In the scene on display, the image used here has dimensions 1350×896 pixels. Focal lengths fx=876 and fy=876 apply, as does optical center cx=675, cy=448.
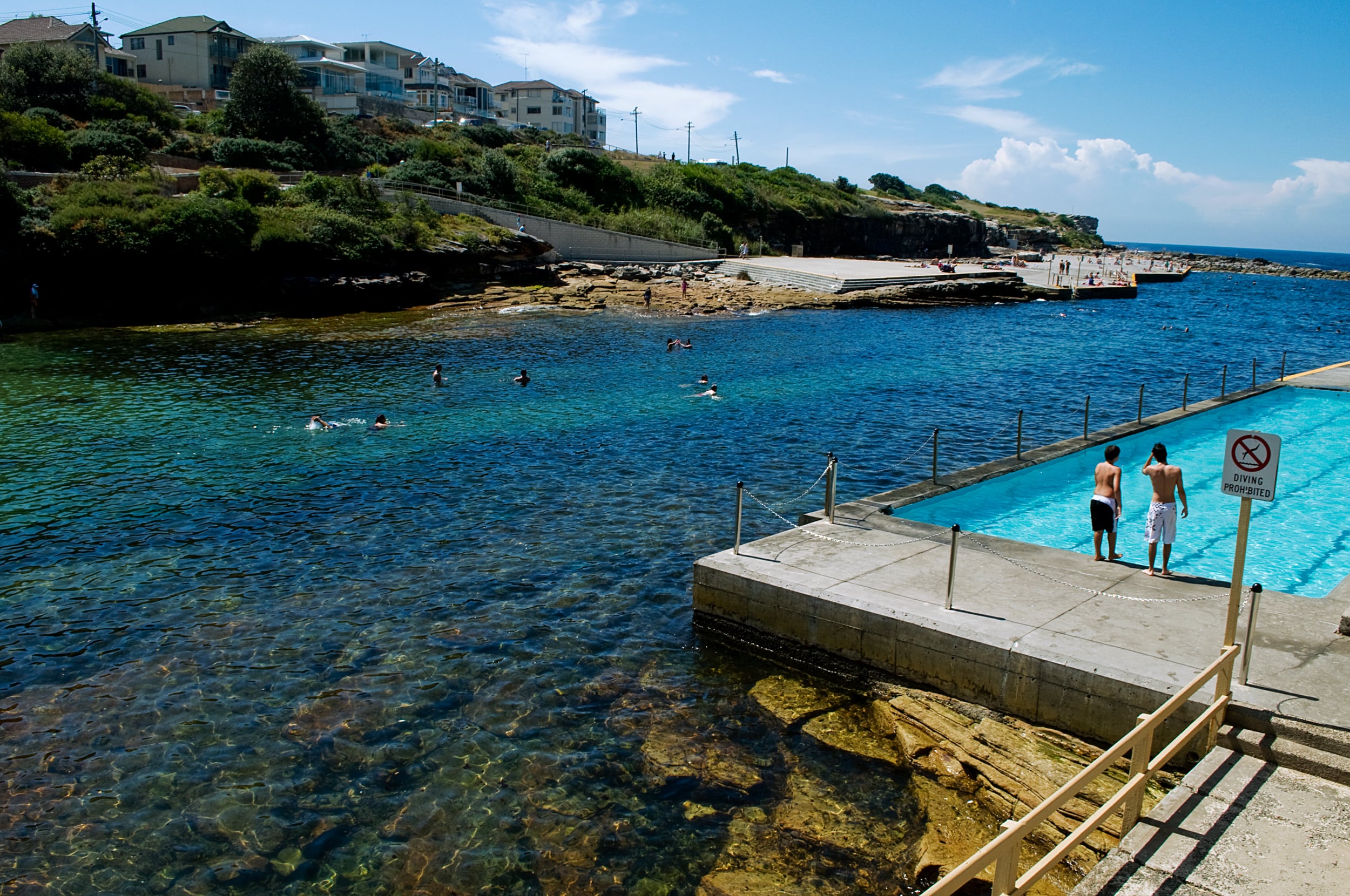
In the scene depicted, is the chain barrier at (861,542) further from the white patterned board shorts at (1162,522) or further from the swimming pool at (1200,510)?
the white patterned board shorts at (1162,522)

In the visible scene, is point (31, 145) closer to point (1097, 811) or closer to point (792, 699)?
point (792, 699)

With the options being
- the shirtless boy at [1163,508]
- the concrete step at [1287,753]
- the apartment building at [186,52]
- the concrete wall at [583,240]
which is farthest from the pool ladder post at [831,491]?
the apartment building at [186,52]

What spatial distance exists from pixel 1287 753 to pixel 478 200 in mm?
61338

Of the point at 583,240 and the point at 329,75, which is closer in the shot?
the point at 583,240

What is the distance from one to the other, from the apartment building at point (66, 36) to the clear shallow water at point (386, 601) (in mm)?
58977

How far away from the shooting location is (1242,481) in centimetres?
754

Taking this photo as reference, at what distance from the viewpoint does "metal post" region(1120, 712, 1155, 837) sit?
6.39m

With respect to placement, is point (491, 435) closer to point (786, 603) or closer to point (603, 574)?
point (603, 574)

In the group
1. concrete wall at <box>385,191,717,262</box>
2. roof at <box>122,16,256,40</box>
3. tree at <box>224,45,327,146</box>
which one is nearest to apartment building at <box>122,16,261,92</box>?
roof at <box>122,16,256,40</box>

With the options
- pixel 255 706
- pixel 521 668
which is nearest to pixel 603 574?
pixel 521 668

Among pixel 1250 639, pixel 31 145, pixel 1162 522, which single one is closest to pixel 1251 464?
pixel 1250 639

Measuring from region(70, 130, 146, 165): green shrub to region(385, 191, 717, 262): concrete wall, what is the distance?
46.6 ft

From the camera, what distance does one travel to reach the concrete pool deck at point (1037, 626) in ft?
26.5

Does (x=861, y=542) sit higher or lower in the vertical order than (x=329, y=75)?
lower
